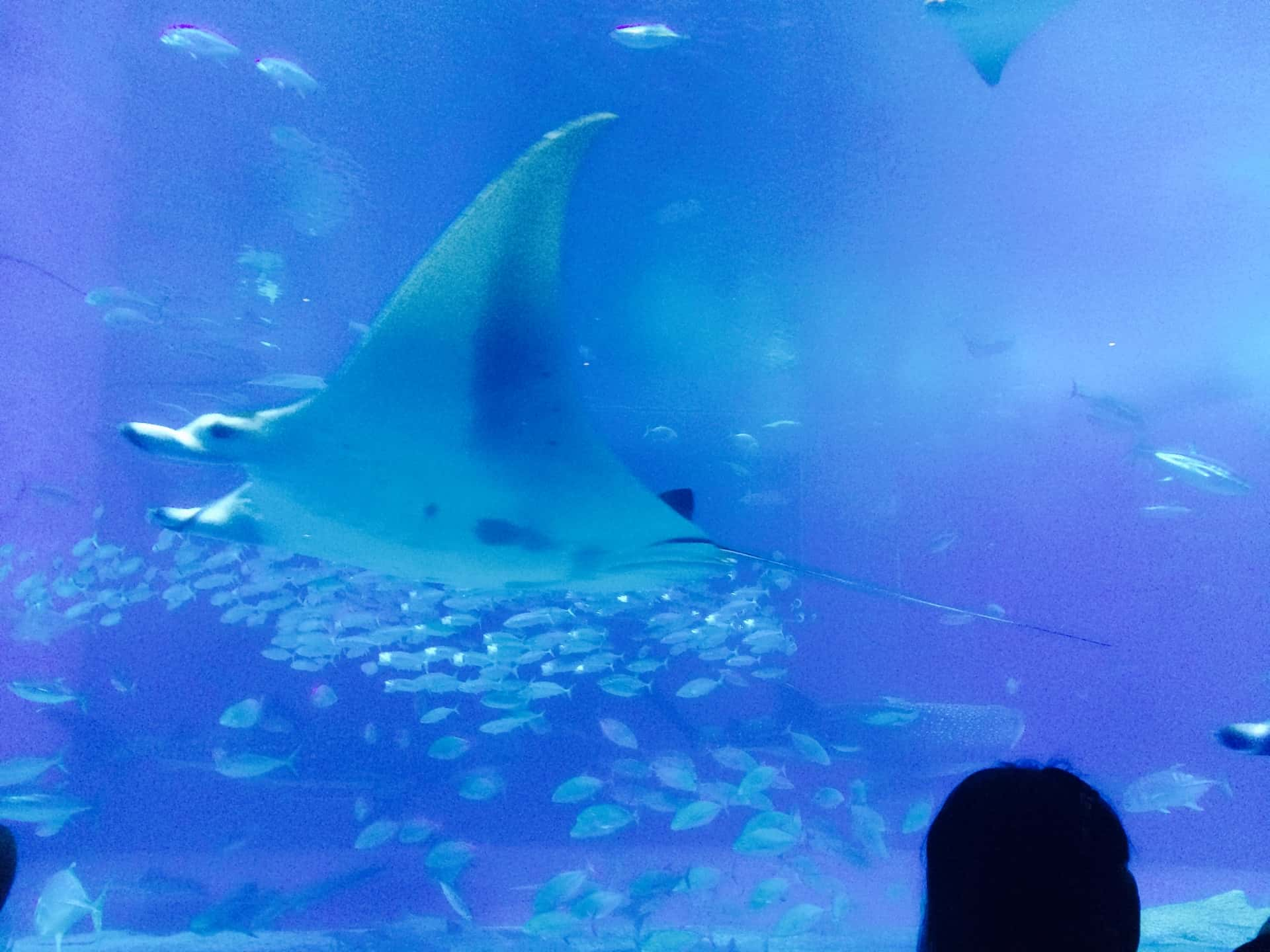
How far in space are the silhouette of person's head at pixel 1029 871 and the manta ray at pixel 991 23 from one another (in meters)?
4.84

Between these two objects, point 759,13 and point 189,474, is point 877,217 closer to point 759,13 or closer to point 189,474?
point 759,13

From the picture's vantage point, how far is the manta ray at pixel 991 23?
14.8 feet

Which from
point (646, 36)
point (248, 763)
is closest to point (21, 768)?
point (248, 763)

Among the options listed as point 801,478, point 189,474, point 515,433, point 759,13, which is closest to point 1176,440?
point 801,478

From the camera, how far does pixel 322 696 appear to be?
5.88 metres

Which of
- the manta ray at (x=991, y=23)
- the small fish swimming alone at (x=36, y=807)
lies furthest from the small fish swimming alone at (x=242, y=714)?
the manta ray at (x=991, y=23)

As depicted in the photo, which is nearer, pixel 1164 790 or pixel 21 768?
pixel 21 768

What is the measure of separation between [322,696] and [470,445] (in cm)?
443

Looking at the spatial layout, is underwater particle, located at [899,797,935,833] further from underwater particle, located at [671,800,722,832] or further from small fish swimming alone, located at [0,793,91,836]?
small fish swimming alone, located at [0,793,91,836]

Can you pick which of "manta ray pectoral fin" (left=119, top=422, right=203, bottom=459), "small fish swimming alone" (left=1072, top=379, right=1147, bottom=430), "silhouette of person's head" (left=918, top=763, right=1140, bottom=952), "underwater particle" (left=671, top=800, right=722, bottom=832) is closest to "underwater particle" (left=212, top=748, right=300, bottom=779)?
"underwater particle" (left=671, top=800, right=722, bottom=832)

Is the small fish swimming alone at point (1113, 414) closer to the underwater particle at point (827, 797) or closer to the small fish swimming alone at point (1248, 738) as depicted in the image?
the underwater particle at point (827, 797)

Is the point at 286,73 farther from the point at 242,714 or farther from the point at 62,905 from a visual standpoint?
the point at 62,905

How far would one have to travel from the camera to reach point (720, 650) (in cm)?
535

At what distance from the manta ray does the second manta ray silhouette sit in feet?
12.2
